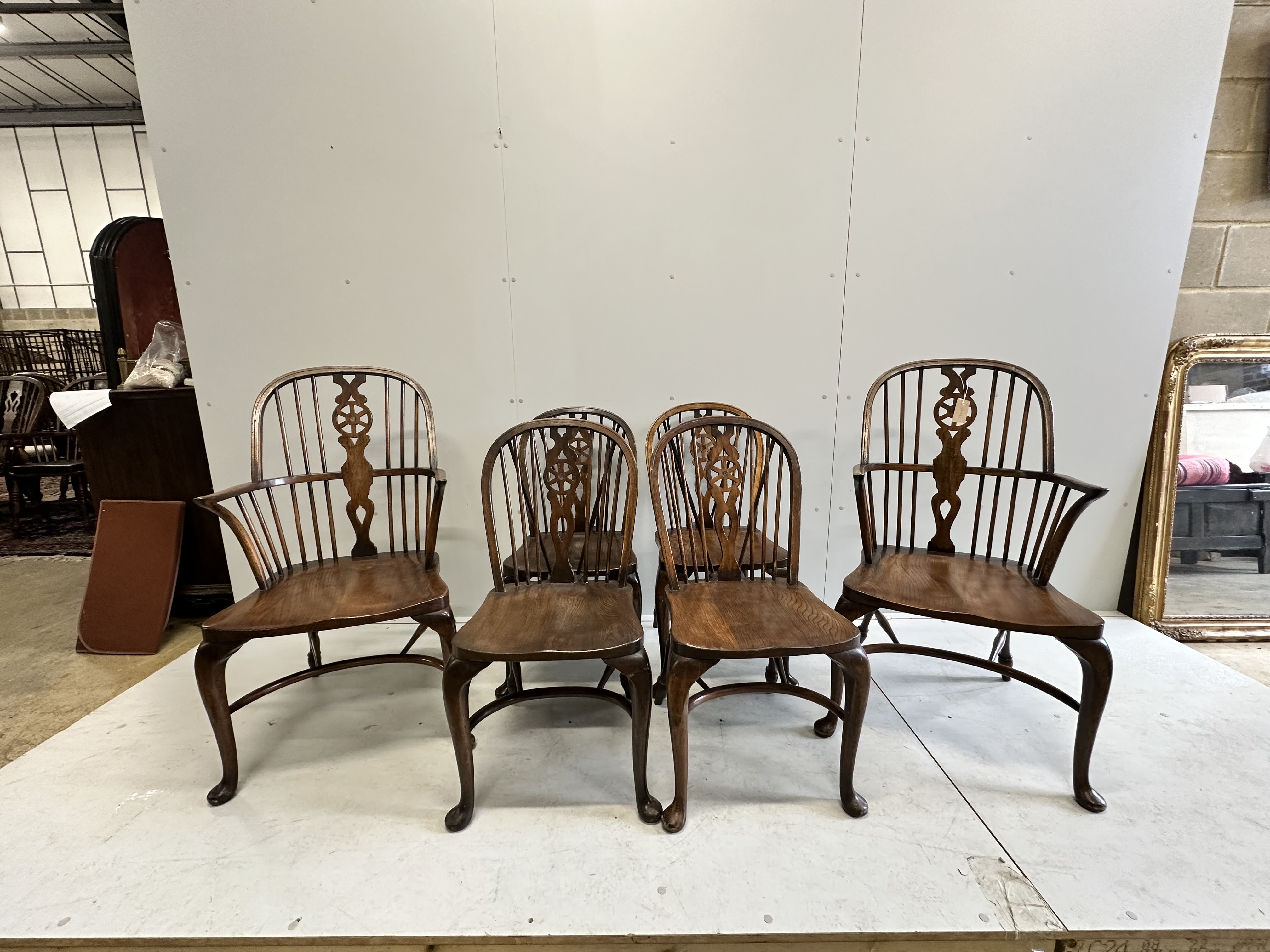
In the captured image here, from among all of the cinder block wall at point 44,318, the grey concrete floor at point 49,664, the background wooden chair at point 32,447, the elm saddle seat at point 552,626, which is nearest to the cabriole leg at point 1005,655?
the elm saddle seat at point 552,626

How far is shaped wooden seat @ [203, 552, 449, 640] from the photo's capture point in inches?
50.8

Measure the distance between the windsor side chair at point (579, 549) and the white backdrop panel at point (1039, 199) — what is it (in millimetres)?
938

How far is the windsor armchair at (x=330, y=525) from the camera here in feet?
4.40

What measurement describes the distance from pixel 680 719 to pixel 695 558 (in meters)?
0.45

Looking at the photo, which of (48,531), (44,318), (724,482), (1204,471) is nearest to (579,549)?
(724,482)

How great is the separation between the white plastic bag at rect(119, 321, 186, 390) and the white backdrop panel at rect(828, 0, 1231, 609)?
2796 millimetres

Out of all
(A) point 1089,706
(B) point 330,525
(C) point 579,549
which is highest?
(B) point 330,525

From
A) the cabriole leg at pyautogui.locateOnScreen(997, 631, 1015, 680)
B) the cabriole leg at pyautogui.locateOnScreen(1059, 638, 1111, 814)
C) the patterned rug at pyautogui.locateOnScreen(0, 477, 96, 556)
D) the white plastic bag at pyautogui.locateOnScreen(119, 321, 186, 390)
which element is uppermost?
the white plastic bag at pyautogui.locateOnScreen(119, 321, 186, 390)

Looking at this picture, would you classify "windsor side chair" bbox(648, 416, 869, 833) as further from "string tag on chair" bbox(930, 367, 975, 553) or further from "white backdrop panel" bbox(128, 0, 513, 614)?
"white backdrop panel" bbox(128, 0, 513, 614)

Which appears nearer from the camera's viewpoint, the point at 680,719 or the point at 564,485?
the point at 680,719

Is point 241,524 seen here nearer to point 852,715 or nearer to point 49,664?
point 49,664

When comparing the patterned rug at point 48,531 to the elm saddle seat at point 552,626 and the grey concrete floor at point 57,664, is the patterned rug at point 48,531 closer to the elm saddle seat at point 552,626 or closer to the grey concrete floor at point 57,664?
the grey concrete floor at point 57,664

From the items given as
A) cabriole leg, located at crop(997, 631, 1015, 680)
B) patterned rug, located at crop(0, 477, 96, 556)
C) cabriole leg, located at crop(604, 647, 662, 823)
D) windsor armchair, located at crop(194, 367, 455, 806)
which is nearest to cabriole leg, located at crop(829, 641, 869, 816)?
cabriole leg, located at crop(604, 647, 662, 823)

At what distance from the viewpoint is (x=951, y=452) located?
1776 millimetres
